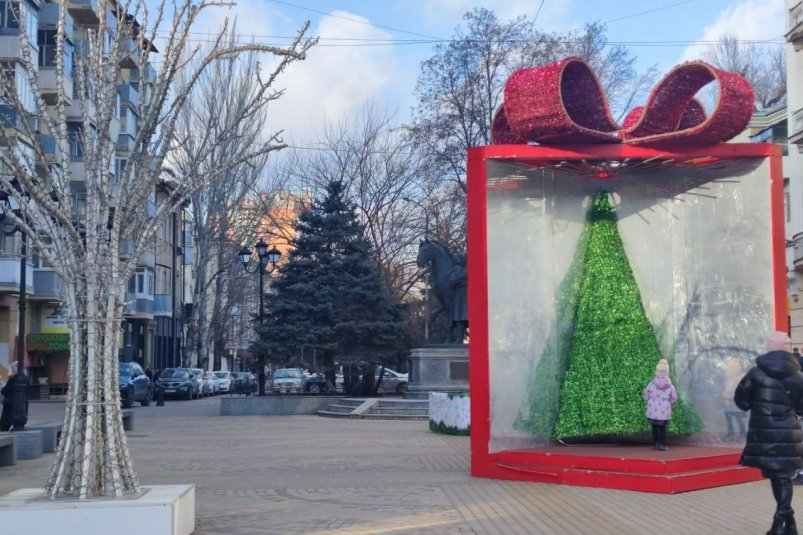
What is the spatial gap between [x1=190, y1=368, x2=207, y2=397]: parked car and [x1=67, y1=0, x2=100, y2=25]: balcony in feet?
56.0

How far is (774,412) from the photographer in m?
8.72

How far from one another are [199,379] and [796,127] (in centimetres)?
3100

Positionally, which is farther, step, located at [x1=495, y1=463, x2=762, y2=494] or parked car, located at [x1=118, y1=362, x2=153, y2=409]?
parked car, located at [x1=118, y1=362, x2=153, y2=409]

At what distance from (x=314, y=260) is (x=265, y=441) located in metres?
16.0

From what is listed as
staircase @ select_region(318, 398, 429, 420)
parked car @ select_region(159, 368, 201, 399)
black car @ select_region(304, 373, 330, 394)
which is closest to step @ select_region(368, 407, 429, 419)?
staircase @ select_region(318, 398, 429, 420)

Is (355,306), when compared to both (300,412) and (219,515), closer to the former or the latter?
(300,412)

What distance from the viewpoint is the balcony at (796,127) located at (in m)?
33.5

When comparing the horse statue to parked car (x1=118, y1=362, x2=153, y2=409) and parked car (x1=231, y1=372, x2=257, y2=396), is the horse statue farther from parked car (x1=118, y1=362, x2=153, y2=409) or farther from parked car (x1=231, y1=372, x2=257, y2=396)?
parked car (x1=231, y1=372, x2=257, y2=396)

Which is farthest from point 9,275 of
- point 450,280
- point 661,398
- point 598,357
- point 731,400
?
point 731,400

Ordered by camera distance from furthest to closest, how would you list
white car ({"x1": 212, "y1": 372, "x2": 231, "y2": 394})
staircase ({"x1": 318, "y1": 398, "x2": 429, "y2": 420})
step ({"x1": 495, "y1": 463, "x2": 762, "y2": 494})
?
1. white car ({"x1": 212, "y1": 372, "x2": 231, "y2": 394})
2. staircase ({"x1": 318, "y1": 398, "x2": 429, "y2": 420})
3. step ({"x1": 495, "y1": 463, "x2": 762, "y2": 494})

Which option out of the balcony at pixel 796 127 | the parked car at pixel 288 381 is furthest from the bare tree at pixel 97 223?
the parked car at pixel 288 381

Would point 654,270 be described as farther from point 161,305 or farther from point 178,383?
point 161,305

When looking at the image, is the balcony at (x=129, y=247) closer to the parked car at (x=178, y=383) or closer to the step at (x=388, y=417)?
the step at (x=388, y=417)

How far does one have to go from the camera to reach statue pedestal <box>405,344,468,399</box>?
27.5m
